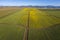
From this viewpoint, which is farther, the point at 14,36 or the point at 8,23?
the point at 8,23

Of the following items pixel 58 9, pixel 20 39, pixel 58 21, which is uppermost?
pixel 58 9

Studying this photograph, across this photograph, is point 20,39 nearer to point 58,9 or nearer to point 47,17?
point 47,17

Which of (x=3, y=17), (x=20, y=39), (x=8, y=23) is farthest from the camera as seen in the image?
(x=3, y=17)

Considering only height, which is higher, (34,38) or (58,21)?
(58,21)

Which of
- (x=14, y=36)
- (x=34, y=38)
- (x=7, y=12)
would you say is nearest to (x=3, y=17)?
(x=7, y=12)

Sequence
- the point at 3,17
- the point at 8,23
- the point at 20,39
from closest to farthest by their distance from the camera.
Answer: the point at 20,39 → the point at 8,23 → the point at 3,17

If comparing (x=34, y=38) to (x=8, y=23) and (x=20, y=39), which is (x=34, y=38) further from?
(x=8, y=23)

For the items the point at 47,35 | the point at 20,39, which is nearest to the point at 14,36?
the point at 20,39
